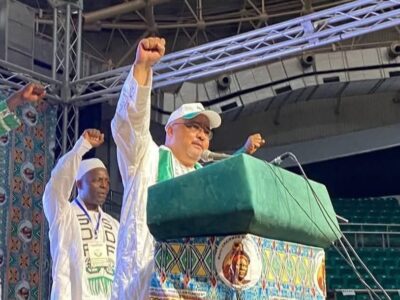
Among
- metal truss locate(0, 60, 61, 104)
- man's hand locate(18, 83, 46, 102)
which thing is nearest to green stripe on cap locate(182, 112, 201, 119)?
man's hand locate(18, 83, 46, 102)

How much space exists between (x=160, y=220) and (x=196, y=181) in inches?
5.3

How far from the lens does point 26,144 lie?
777 cm

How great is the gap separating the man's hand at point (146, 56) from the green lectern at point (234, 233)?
0.41 meters

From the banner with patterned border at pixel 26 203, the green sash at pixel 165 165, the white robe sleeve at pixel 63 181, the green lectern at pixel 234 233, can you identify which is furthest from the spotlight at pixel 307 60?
the green lectern at pixel 234 233

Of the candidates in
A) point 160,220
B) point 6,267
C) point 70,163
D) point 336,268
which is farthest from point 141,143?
point 336,268

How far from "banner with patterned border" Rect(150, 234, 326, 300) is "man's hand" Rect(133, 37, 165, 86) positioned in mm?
502

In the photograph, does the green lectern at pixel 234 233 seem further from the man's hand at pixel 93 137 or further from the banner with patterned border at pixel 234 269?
the man's hand at pixel 93 137

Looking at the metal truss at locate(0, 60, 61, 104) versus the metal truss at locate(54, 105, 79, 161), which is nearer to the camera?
the metal truss at locate(0, 60, 61, 104)

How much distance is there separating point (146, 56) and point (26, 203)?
589 cm

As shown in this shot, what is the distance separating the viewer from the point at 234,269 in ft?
5.29

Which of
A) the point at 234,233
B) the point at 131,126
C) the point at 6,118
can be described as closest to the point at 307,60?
the point at 6,118

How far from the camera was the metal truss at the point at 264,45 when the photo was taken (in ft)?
20.9

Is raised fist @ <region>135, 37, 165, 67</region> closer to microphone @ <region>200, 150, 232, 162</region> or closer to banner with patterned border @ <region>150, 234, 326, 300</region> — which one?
microphone @ <region>200, 150, 232, 162</region>

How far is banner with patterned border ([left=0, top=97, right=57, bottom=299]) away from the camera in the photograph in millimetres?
7359
